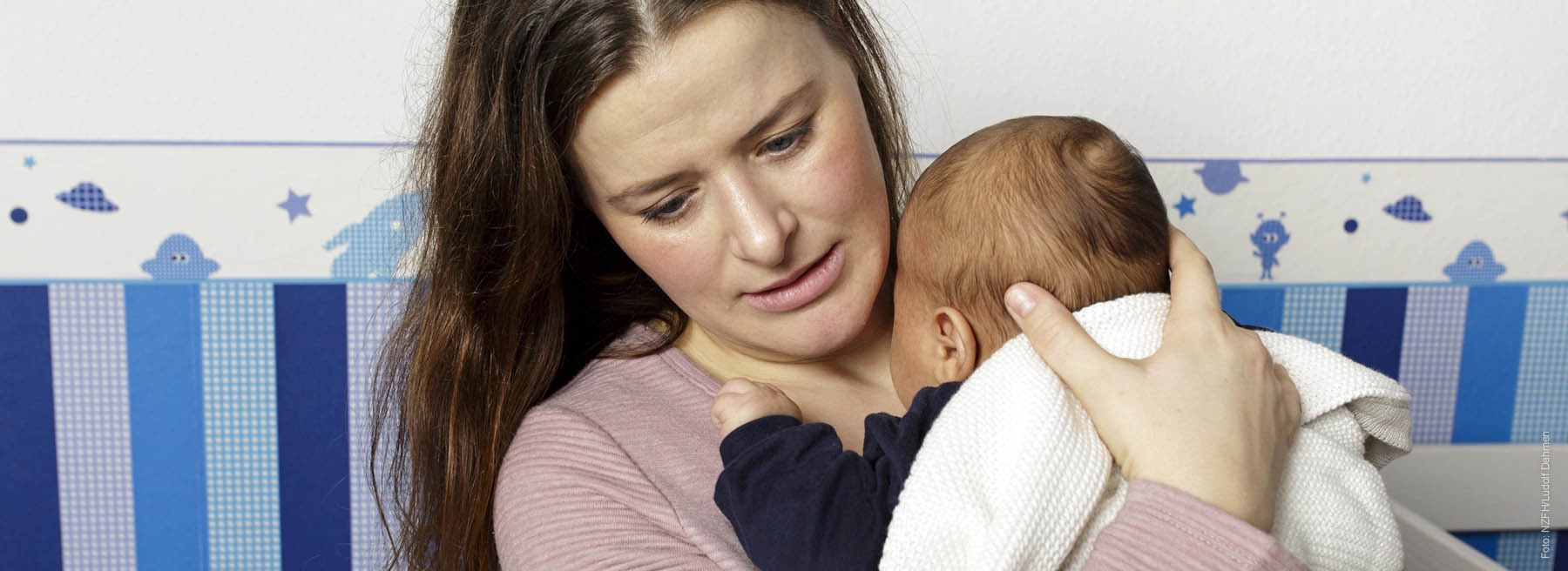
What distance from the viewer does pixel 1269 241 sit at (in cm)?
187

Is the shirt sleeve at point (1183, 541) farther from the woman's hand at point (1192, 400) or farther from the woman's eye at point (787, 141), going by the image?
the woman's eye at point (787, 141)

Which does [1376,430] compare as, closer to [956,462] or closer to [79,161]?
[956,462]

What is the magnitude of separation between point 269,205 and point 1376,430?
4.83 feet

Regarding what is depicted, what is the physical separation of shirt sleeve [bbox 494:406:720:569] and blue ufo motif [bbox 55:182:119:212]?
937mm

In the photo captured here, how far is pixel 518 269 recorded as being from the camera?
115 cm

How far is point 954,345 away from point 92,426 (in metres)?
1.40

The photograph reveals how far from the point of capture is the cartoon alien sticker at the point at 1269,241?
6.12 ft

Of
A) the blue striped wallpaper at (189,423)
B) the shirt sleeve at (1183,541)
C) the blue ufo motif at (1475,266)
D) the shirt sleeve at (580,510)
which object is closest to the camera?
the shirt sleeve at (1183,541)

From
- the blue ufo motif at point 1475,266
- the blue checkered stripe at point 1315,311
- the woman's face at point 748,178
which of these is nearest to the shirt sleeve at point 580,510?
the woman's face at point 748,178

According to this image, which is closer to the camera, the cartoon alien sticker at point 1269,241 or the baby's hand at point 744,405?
the baby's hand at point 744,405

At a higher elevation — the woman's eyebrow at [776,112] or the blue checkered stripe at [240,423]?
the woman's eyebrow at [776,112]

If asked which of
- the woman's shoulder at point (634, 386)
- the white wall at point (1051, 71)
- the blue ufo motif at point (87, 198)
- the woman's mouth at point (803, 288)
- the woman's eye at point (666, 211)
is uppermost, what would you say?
the white wall at point (1051, 71)

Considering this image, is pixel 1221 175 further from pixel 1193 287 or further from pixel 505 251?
pixel 505 251

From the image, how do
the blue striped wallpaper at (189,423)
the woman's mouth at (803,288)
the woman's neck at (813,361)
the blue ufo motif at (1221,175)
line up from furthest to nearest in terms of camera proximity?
the blue ufo motif at (1221,175) → the blue striped wallpaper at (189,423) → the woman's neck at (813,361) → the woman's mouth at (803,288)
